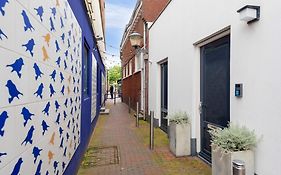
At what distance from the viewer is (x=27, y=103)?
1.84 meters

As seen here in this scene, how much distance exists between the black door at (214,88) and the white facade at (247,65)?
0.71ft

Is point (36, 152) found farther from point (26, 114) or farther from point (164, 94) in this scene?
point (164, 94)

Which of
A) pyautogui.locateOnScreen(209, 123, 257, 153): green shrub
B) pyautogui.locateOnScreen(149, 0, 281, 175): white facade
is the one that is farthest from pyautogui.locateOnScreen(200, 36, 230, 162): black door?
pyautogui.locateOnScreen(209, 123, 257, 153): green shrub

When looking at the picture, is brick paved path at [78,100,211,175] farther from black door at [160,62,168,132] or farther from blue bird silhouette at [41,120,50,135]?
blue bird silhouette at [41,120,50,135]

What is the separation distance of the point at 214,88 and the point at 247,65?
1264 mm

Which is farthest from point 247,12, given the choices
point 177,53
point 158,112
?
point 158,112

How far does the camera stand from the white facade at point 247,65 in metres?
2.94

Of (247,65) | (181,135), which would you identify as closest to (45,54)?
(247,65)

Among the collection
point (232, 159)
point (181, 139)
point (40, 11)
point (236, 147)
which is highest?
point (40, 11)

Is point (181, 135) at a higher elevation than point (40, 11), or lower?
lower

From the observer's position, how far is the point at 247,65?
348 cm

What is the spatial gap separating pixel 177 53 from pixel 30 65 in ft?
17.2

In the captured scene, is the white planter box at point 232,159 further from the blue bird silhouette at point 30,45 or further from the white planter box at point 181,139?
the blue bird silhouette at point 30,45

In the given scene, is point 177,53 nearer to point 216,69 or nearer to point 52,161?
point 216,69
